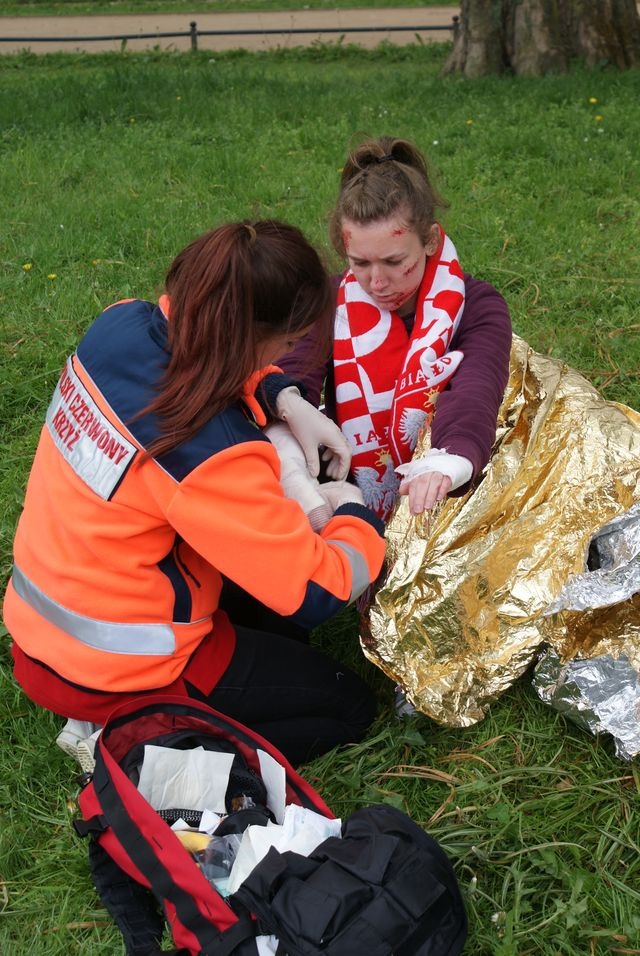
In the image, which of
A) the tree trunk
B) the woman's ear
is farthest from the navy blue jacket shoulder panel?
the tree trunk

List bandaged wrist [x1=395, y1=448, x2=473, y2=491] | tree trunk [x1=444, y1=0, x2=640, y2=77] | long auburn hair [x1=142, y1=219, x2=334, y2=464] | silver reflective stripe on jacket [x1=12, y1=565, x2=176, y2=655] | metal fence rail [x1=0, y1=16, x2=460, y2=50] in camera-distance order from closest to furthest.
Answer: long auburn hair [x1=142, y1=219, x2=334, y2=464], silver reflective stripe on jacket [x1=12, y1=565, x2=176, y2=655], bandaged wrist [x1=395, y1=448, x2=473, y2=491], tree trunk [x1=444, y1=0, x2=640, y2=77], metal fence rail [x1=0, y1=16, x2=460, y2=50]

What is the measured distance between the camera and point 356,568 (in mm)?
2096

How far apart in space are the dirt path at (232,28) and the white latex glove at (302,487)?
12061 mm

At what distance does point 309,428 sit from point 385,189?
617 millimetres

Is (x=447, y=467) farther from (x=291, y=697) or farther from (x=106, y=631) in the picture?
(x=106, y=631)

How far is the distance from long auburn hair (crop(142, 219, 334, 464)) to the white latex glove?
15.3 inches

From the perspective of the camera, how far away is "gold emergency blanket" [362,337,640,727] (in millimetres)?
2297

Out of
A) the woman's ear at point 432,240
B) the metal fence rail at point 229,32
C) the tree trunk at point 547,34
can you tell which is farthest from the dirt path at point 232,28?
the woman's ear at point 432,240

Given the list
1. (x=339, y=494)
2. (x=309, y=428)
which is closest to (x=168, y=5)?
(x=309, y=428)

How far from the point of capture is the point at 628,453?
2.40 metres

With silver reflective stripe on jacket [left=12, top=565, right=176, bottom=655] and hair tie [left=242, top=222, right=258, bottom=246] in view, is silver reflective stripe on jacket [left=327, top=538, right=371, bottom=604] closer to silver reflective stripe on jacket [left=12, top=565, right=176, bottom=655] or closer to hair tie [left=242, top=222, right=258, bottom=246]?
silver reflective stripe on jacket [left=12, top=565, right=176, bottom=655]

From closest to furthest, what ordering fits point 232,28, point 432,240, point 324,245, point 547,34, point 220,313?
point 220,313, point 324,245, point 432,240, point 547,34, point 232,28

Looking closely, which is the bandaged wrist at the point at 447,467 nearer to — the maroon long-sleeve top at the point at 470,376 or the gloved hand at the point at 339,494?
the maroon long-sleeve top at the point at 470,376

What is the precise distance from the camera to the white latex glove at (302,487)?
2271 mm
